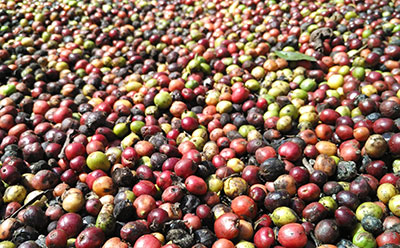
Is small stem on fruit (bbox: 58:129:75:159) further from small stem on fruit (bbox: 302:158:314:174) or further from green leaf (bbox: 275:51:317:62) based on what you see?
green leaf (bbox: 275:51:317:62)

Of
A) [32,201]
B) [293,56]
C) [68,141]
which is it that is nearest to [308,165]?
[293,56]

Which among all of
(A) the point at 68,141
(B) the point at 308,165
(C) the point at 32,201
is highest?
(A) the point at 68,141

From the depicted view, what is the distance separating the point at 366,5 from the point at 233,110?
646 centimetres

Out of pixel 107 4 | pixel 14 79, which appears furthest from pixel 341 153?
pixel 107 4

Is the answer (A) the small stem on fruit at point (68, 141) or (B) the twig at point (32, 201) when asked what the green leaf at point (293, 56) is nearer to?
(A) the small stem on fruit at point (68, 141)

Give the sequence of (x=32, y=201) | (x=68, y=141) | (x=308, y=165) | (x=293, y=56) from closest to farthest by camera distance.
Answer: (x=32, y=201) → (x=308, y=165) → (x=68, y=141) → (x=293, y=56)

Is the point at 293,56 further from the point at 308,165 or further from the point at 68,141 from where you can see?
the point at 68,141

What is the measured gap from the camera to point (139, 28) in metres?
10.1

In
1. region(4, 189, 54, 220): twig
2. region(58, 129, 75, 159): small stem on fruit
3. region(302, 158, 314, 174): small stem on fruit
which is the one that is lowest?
region(302, 158, 314, 174): small stem on fruit

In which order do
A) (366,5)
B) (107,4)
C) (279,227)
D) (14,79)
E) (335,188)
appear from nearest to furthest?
(279,227), (335,188), (14,79), (366,5), (107,4)

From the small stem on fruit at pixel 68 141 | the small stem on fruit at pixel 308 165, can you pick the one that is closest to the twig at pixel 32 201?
the small stem on fruit at pixel 68 141

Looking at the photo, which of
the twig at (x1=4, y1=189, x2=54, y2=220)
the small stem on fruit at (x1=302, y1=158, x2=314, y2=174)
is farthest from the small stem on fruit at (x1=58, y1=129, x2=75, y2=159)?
the small stem on fruit at (x1=302, y1=158, x2=314, y2=174)

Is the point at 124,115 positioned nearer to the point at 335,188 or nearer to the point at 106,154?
the point at 106,154

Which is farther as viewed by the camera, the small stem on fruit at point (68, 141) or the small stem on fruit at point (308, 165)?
the small stem on fruit at point (68, 141)
